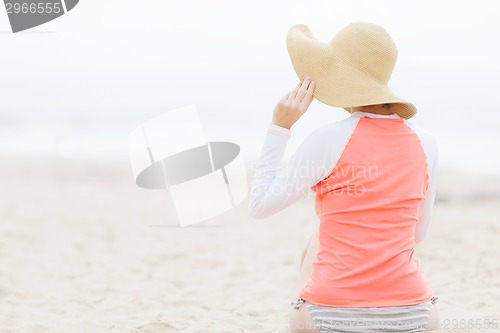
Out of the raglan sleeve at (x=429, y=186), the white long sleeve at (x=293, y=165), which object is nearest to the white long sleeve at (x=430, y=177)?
the raglan sleeve at (x=429, y=186)

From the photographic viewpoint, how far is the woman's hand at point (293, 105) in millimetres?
2285

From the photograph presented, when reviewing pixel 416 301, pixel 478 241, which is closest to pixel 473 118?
pixel 478 241

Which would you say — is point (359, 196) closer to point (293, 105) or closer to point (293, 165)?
point (293, 165)

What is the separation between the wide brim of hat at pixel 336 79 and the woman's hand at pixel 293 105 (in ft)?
0.10

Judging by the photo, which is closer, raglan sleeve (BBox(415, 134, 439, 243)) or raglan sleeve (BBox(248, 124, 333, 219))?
raglan sleeve (BBox(248, 124, 333, 219))

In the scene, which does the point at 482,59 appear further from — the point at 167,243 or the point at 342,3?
the point at 167,243

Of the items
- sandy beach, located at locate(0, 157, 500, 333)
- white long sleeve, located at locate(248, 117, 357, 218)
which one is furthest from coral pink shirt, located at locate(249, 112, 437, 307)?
sandy beach, located at locate(0, 157, 500, 333)

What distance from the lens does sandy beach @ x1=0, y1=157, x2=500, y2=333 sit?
368cm

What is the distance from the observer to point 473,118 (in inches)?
611

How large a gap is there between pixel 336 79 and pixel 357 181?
349 mm

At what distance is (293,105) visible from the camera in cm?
229

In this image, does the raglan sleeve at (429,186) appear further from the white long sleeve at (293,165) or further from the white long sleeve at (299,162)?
the white long sleeve at (293,165)

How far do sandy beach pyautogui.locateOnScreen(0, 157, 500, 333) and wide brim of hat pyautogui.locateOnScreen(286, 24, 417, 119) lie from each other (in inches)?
34.4

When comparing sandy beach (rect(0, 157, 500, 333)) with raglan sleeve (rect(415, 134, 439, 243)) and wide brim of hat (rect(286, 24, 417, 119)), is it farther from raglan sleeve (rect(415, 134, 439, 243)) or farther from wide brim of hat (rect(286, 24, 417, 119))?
wide brim of hat (rect(286, 24, 417, 119))
